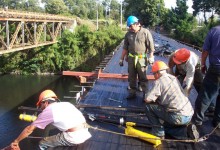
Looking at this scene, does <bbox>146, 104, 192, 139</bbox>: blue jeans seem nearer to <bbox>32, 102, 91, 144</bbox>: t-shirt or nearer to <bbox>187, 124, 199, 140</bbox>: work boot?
<bbox>187, 124, 199, 140</bbox>: work boot

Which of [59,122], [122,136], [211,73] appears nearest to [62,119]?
[59,122]

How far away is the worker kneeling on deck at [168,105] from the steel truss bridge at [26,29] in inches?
480

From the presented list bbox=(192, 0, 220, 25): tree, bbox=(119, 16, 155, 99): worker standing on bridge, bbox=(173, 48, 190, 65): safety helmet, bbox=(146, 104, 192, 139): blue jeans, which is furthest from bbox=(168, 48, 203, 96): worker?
bbox=(192, 0, 220, 25): tree

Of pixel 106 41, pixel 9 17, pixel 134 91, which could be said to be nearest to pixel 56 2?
pixel 106 41

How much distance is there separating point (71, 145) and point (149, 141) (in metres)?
1.24

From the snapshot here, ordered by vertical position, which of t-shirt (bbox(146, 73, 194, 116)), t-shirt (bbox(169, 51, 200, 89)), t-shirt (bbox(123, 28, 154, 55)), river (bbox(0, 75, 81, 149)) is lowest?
river (bbox(0, 75, 81, 149))

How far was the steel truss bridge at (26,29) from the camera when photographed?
1629cm

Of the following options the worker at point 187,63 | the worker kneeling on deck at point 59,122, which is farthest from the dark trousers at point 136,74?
the worker kneeling on deck at point 59,122

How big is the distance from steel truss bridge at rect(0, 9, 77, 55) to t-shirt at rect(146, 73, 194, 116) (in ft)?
40.4

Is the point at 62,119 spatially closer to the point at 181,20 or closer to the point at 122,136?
the point at 122,136

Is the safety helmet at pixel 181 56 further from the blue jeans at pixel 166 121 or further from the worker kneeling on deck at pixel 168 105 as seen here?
the blue jeans at pixel 166 121

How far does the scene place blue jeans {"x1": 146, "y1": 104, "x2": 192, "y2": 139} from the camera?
13.8ft

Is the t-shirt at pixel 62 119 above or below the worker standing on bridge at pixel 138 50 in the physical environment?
below

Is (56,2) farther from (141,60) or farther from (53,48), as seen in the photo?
(141,60)
